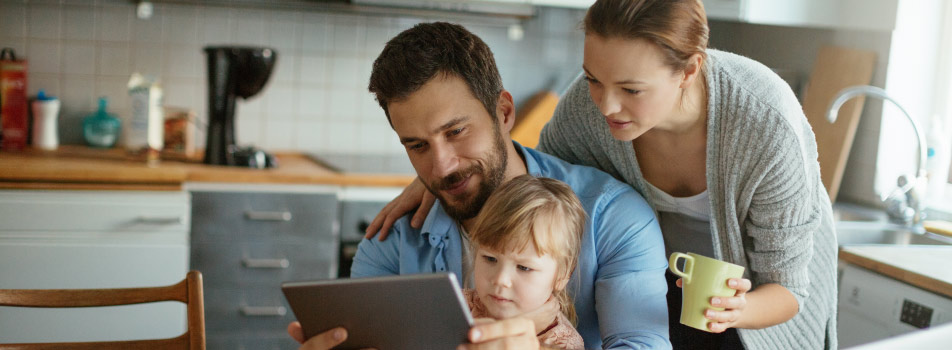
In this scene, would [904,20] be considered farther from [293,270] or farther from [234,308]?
[234,308]

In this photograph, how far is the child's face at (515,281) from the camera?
1.37 metres

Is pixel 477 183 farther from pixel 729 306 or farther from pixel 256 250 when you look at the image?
pixel 256 250

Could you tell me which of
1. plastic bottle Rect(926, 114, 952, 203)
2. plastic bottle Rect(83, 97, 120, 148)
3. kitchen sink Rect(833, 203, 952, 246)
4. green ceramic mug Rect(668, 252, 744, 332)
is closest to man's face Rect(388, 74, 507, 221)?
green ceramic mug Rect(668, 252, 744, 332)

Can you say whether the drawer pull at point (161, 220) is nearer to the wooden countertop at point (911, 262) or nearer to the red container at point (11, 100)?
the red container at point (11, 100)

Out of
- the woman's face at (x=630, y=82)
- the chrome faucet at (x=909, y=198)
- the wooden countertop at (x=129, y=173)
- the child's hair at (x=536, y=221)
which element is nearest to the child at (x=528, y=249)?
the child's hair at (x=536, y=221)

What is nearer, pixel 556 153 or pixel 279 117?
pixel 556 153

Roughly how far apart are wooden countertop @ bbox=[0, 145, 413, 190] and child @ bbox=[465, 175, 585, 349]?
5.03 ft

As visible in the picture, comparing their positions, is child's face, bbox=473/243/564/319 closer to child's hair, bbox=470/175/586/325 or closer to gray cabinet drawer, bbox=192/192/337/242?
child's hair, bbox=470/175/586/325

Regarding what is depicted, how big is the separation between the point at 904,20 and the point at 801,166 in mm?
1852

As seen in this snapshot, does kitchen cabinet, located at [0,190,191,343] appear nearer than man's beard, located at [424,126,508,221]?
No

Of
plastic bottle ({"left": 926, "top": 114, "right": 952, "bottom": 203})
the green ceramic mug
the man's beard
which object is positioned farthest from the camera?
plastic bottle ({"left": 926, "top": 114, "right": 952, "bottom": 203})

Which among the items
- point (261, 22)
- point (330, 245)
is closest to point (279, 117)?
point (261, 22)

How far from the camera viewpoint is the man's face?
1.47 meters

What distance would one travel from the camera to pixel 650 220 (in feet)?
4.98
